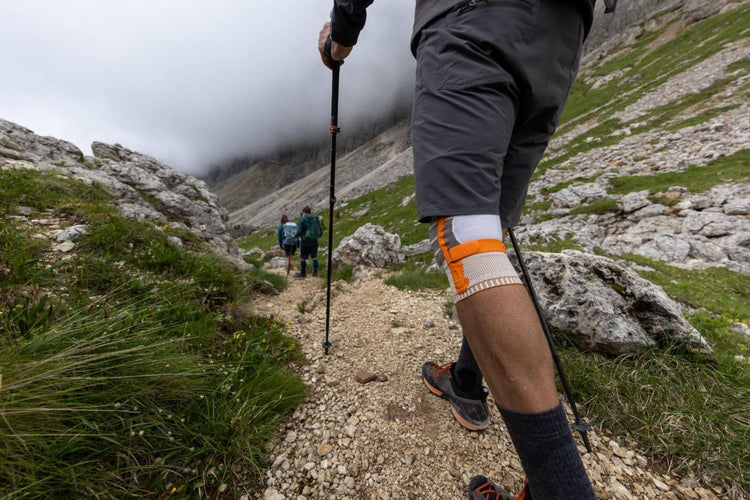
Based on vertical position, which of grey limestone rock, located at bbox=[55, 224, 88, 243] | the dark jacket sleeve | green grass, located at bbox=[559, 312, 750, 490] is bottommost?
green grass, located at bbox=[559, 312, 750, 490]

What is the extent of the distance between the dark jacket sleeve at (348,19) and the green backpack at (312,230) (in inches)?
359

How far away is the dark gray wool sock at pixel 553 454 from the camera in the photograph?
1.13m

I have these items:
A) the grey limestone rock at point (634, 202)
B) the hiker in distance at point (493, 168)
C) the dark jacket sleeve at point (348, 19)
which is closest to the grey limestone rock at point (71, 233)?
the dark jacket sleeve at point (348, 19)

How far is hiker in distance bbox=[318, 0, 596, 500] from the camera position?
1.15 meters

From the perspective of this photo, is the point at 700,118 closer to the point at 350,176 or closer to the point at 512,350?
the point at 512,350

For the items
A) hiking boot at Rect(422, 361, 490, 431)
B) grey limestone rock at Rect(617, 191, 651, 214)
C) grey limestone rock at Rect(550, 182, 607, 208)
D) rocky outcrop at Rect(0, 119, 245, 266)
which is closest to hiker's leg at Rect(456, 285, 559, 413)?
hiking boot at Rect(422, 361, 490, 431)

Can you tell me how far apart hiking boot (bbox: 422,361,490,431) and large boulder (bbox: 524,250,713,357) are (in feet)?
4.74

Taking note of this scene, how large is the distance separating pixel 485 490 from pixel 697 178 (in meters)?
17.1

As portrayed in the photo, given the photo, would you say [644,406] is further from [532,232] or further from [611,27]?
[611,27]

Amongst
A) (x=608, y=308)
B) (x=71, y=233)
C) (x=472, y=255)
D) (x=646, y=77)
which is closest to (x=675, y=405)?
(x=608, y=308)

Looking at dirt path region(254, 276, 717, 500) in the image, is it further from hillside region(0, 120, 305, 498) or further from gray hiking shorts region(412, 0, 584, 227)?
gray hiking shorts region(412, 0, 584, 227)

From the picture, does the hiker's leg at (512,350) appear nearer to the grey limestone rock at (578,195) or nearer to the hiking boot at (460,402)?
the hiking boot at (460,402)

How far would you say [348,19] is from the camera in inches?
78.7

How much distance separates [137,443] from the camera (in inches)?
66.1
